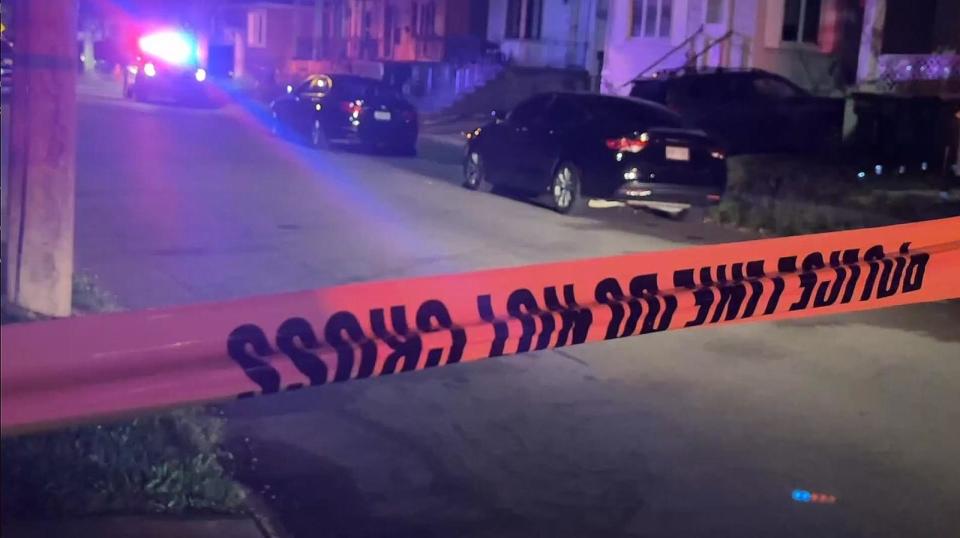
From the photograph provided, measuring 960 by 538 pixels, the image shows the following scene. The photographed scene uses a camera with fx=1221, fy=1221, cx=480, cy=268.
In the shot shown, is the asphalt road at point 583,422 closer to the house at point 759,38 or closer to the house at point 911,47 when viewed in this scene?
the house at point 911,47

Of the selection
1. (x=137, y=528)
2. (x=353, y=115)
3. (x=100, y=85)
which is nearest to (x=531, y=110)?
(x=353, y=115)

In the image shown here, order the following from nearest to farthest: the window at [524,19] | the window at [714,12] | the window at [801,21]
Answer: the window at [714,12]
the window at [801,21]
the window at [524,19]

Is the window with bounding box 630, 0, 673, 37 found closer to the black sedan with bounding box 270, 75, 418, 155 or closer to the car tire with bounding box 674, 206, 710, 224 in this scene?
the black sedan with bounding box 270, 75, 418, 155

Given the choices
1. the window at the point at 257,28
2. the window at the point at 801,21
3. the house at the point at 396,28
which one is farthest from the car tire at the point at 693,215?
the window at the point at 257,28

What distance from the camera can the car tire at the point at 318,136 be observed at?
2366 cm

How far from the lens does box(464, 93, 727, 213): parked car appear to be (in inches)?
587

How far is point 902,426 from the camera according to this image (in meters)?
6.88

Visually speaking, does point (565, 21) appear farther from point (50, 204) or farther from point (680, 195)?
point (50, 204)

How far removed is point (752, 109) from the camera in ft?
74.5

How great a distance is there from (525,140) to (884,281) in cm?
1097

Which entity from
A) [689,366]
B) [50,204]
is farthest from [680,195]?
[50,204]

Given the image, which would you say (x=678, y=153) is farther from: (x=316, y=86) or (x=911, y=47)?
(x=911, y=47)

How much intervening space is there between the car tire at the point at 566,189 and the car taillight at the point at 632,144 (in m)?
0.68

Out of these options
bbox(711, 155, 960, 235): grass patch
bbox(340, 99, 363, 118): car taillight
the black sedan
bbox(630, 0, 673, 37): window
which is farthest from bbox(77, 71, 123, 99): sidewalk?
bbox(711, 155, 960, 235): grass patch
